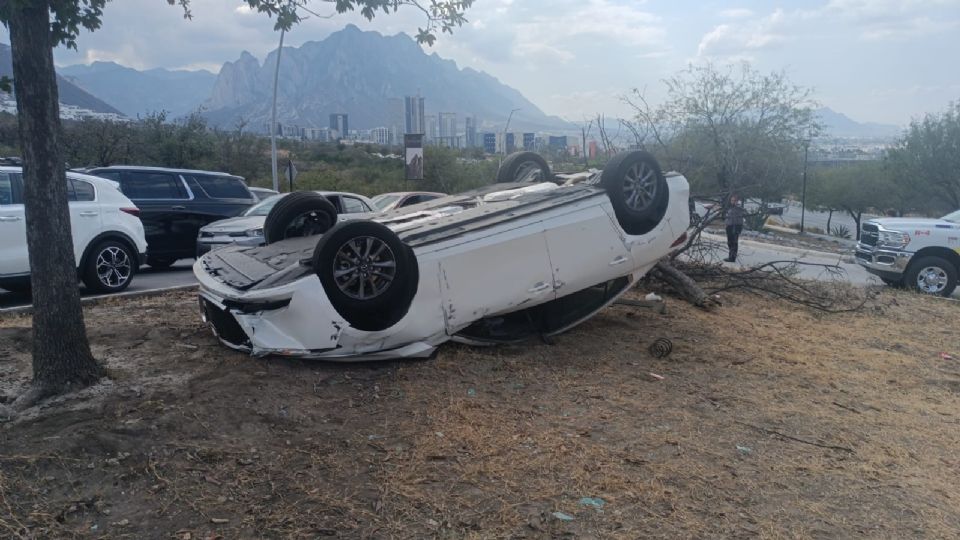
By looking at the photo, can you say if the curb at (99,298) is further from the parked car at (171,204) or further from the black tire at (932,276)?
the black tire at (932,276)

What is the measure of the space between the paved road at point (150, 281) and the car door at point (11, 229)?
0.45 m

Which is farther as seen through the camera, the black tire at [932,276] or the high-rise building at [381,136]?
the high-rise building at [381,136]

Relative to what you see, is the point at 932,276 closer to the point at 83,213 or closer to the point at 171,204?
the point at 171,204

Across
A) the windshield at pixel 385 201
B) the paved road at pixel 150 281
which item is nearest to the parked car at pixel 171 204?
the paved road at pixel 150 281

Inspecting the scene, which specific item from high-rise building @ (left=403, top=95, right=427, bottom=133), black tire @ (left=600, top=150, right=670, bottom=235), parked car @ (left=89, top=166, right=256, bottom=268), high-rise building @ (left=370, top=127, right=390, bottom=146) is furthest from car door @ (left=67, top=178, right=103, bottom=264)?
high-rise building @ (left=370, top=127, right=390, bottom=146)

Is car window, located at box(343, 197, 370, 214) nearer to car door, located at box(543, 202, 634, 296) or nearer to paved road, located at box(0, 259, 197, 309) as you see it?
paved road, located at box(0, 259, 197, 309)

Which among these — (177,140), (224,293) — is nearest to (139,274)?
(224,293)

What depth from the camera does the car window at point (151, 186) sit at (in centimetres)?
1214

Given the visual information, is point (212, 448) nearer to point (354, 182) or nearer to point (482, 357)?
point (482, 357)

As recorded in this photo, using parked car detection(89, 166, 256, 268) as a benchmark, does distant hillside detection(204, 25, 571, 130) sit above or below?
above

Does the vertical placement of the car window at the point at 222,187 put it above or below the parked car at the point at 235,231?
above

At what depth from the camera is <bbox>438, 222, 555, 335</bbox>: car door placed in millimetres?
5656

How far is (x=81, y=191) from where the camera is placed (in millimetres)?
9312

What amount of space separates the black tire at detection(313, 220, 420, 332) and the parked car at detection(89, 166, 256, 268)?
8.07m
